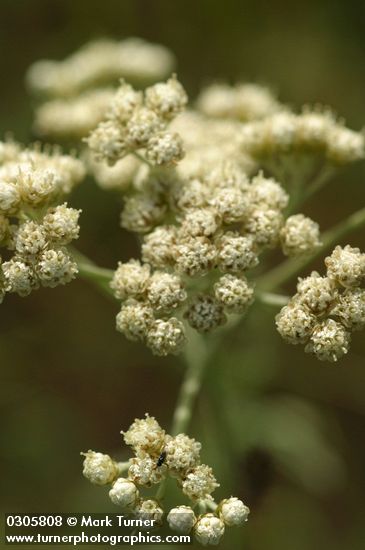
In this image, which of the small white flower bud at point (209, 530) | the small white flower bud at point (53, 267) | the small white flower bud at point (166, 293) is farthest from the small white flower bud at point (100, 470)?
the small white flower bud at point (53, 267)

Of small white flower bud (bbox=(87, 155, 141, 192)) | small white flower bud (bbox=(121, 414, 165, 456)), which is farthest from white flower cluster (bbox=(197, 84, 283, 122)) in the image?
small white flower bud (bbox=(121, 414, 165, 456))

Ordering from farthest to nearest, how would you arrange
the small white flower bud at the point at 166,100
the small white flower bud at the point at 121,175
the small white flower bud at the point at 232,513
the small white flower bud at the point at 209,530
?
the small white flower bud at the point at 121,175, the small white flower bud at the point at 166,100, the small white flower bud at the point at 232,513, the small white flower bud at the point at 209,530

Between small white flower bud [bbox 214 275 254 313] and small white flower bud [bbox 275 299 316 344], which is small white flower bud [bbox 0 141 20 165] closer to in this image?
small white flower bud [bbox 214 275 254 313]

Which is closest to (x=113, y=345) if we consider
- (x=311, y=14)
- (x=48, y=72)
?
(x=48, y=72)

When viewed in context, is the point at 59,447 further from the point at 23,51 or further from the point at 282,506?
the point at 23,51

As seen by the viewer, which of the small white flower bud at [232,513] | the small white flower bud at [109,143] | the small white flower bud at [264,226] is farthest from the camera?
the small white flower bud at [109,143]

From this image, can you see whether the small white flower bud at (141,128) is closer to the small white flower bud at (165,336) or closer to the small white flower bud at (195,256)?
Answer: the small white flower bud at (195,256)
